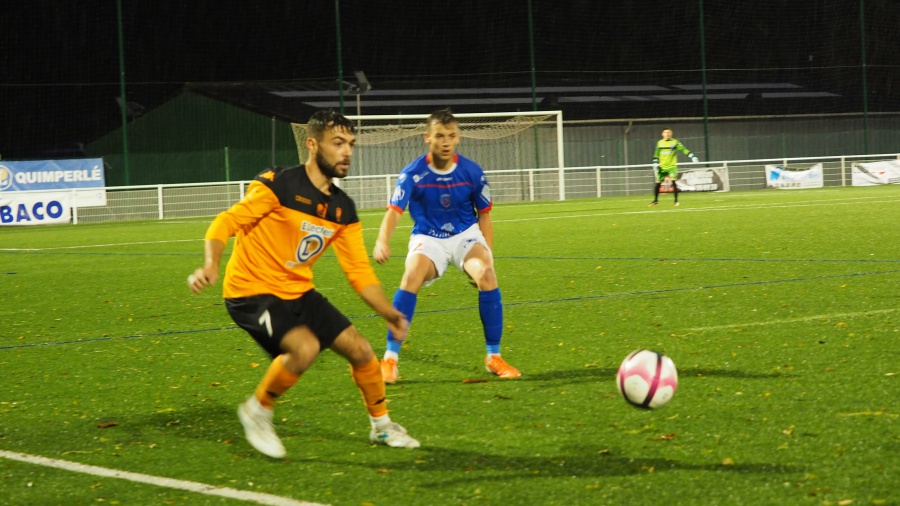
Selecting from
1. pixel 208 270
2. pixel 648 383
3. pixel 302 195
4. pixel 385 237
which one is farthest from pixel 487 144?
pixel 208 270

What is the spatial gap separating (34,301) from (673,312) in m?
6.70

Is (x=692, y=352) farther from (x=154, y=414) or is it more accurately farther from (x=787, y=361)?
(x=154, y=414)

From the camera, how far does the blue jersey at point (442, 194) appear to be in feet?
23.6

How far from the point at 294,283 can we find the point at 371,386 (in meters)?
0.58

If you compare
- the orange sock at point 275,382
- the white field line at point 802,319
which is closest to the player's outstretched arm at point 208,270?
the orange sock at point 275,382

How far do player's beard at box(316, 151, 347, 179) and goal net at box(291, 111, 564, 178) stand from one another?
84.7 feet

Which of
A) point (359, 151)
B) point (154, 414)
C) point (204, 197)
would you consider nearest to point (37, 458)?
point (154, 414)

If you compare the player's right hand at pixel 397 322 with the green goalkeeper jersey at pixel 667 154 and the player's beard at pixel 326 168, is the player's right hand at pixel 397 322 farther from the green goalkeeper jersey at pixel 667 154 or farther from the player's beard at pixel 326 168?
the green goalkeeper jersey at pixel 667 154

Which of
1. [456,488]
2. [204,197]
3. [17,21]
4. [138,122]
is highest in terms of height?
[17,21]

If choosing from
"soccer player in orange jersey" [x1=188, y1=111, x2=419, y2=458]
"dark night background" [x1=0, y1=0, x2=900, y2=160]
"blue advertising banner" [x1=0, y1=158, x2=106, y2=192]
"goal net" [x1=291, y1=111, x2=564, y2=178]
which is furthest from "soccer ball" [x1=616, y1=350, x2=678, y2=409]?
"dark night background" [x1=0, y1=0, x2=900, y2=160]

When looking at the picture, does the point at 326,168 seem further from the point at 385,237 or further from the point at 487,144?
the point at 487,144

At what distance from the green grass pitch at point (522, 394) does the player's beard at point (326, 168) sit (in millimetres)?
1222

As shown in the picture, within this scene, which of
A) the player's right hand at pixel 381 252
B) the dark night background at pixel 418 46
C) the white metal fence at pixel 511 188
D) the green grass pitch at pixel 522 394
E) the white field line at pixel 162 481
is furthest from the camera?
the dark night background at pixel 418 46

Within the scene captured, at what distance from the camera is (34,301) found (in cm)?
1178
